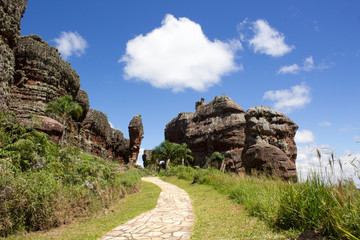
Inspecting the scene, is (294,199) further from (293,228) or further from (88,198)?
(88,198)

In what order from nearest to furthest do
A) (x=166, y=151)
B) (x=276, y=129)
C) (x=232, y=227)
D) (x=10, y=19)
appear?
(x=232, y=227) < (x=10, y=19) < (x=276, y=129) < (x=166, y=151)

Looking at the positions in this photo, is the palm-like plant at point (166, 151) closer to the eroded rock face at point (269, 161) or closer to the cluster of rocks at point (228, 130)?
the cluster of rocks at point (228, 130)

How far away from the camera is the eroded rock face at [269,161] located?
12.7 metres

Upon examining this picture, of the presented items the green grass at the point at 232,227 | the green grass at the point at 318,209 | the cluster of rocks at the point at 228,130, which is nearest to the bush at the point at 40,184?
the green grass at the point at 232,227

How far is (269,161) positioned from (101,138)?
36.9 metres

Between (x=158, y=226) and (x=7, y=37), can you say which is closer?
(x=158, y=226)

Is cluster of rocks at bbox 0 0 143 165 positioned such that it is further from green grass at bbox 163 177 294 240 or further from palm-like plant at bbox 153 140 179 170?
palm-like plant at bbox 153 140 179 170

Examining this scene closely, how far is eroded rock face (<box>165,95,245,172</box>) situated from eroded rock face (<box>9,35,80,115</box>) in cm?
3360

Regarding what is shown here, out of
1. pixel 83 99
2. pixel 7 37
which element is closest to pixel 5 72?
pixel 7 37

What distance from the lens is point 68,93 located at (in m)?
25.4

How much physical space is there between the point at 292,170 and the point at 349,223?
10323 mm

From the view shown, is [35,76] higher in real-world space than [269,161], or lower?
higher

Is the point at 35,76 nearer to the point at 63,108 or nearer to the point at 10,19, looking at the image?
the point at 63,108

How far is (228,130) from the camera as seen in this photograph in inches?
1923
